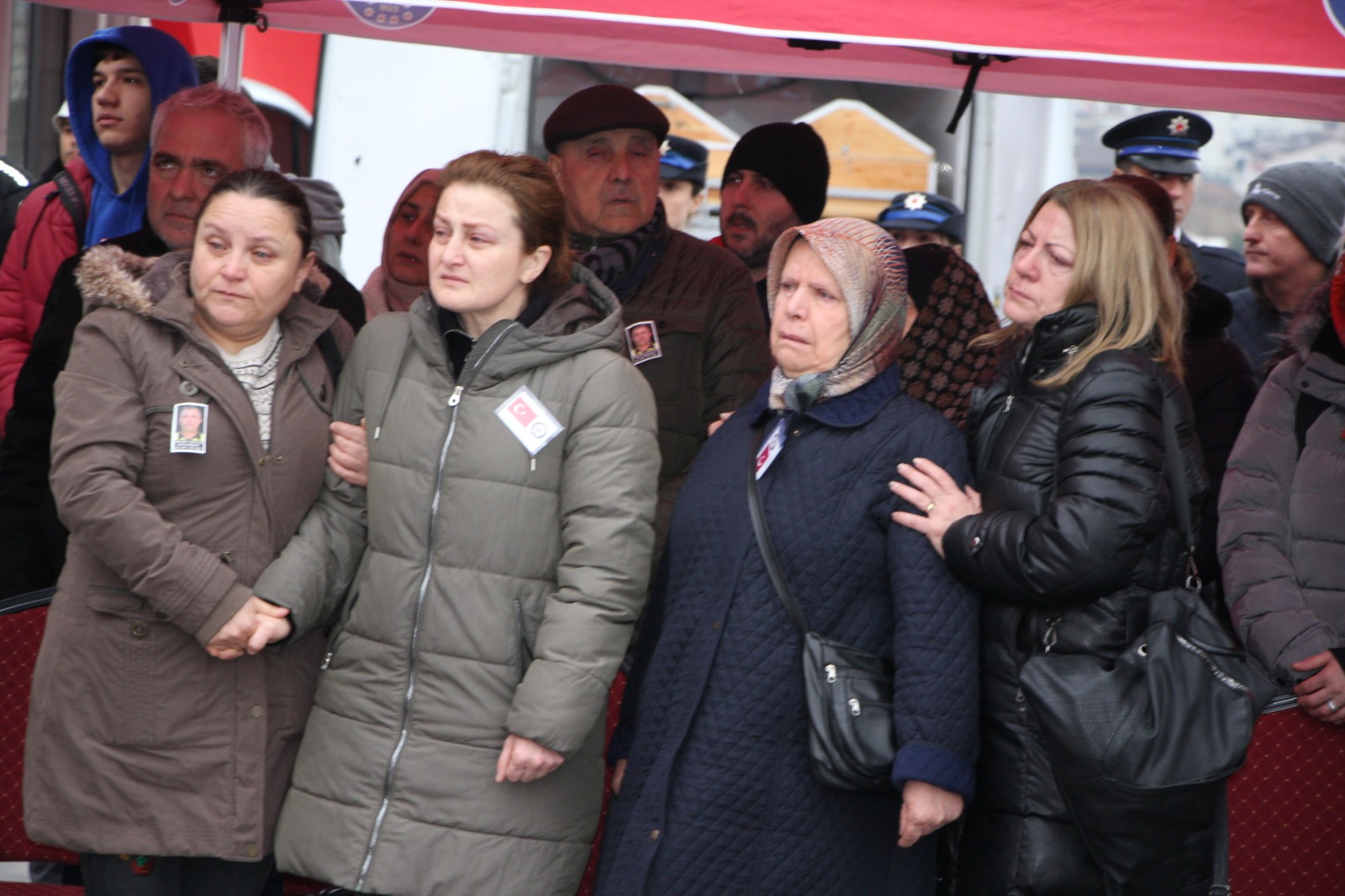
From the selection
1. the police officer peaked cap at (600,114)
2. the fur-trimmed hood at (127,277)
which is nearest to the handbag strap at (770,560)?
the fur-trimmed hood at (127,277)

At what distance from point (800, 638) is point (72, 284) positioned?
191cm

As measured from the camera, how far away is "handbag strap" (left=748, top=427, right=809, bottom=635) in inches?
105

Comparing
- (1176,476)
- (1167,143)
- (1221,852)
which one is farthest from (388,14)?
(1167,143)

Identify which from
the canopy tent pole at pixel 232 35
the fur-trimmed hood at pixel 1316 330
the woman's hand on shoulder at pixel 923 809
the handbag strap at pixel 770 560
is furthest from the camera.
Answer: the canopy tent pole at pixel 232 35

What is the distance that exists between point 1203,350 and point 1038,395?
4.81ft

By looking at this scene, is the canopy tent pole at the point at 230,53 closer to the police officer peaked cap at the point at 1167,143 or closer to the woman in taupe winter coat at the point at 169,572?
the woman in taupe winter coat at the point at 169,572

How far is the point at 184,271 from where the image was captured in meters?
2.93

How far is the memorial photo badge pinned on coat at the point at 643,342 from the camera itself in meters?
3.59

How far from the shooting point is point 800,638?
267 cm

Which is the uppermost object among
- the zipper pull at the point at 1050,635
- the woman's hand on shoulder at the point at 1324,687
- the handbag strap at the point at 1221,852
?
the zipper pull at the point at 1050,635

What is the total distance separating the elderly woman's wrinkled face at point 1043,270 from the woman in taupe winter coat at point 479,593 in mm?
786

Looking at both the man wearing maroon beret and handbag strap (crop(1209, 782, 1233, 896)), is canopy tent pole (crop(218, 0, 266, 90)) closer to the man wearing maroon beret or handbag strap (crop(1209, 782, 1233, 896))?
the man wearing maroon beret

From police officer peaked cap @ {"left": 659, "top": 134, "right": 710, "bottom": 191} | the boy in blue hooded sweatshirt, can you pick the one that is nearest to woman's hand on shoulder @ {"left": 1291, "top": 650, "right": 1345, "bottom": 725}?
the boy in blue hooded sweatshirt

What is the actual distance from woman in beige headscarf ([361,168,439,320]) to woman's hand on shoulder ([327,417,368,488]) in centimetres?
136
